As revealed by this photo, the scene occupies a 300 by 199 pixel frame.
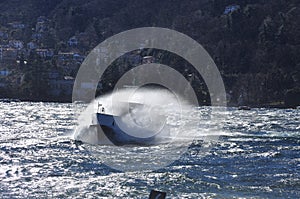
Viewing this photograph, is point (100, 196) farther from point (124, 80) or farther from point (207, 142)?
point (124, 80)

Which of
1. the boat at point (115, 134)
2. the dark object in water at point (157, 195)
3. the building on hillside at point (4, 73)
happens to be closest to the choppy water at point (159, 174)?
the boat at point (115, 134)

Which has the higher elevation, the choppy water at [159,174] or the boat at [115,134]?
the boat at [115,134]

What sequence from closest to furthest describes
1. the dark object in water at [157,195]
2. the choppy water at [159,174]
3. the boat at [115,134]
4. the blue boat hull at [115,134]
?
1. the dark object in water at [157,195]
2. the choppy water at [159,174]
3. the blue boat hull at [115,134]
4. the boat at [115,134]

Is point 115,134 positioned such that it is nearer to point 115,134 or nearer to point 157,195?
point 115,134

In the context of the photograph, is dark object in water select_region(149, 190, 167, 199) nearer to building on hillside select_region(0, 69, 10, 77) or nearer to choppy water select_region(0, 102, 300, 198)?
choppy water select_region(0, 102, 300, 198)

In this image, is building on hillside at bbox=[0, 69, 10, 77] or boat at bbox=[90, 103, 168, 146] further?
building on hillside at bbox=[0, 69, 10, 77]

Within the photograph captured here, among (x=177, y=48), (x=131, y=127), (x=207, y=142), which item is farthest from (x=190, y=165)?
(x=177, y=48)

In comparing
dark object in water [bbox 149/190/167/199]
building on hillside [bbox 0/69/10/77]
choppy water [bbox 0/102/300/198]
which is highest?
building on hillside [bbox 0/69/10/77]

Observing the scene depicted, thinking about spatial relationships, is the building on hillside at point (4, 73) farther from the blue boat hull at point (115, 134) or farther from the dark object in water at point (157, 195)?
the dark object in water at point (157, 195)

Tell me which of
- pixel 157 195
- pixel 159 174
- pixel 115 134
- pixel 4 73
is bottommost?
pixel 159 174

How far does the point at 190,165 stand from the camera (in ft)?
93.6

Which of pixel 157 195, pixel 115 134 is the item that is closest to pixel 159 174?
pixel 157 195

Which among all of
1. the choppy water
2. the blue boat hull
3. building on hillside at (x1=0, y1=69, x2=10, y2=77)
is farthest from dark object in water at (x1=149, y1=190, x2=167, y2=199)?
building on hillside at (x1=0, y1=69, x2=10, y2=77)

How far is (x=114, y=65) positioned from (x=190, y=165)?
150 metres
